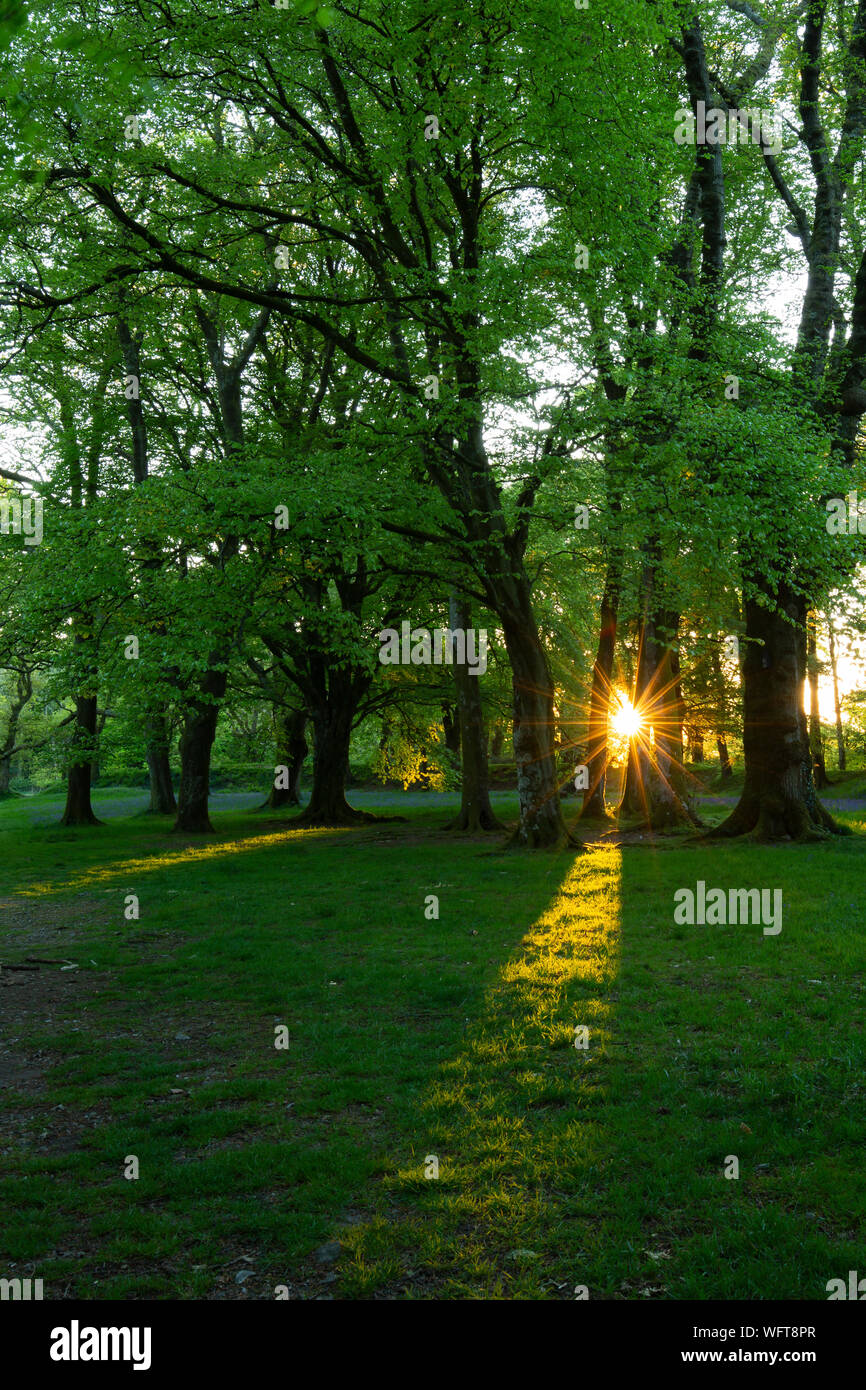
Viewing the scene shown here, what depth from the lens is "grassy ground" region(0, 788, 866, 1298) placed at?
4.74 metres

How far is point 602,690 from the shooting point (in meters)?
26.7

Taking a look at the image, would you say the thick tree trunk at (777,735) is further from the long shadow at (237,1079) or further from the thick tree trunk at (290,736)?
the thick tree trunk at (290,736)

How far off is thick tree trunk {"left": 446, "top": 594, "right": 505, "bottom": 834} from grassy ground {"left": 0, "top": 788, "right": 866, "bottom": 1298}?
11.9m

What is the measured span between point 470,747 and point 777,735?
31.1 ft

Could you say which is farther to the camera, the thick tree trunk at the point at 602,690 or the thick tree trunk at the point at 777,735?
the thick tree trunk at the point at 602,690

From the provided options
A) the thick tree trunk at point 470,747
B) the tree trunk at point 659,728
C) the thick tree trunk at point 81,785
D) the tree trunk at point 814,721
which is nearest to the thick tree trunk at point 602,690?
the tree trunk at point 659,728

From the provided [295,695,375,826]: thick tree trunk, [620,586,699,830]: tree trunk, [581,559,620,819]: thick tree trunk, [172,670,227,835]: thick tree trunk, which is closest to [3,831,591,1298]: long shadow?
[620,586,699,830]: tree trunk

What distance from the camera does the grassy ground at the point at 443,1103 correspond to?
15.6ft

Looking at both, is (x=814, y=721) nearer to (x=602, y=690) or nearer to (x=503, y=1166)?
(x=602, y=690)

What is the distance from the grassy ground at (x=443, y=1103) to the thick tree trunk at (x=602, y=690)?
11.9m

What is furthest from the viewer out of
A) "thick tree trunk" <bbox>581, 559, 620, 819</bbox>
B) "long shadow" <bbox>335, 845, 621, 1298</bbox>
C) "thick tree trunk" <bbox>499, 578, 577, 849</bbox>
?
"thick tree trunk" <bbox>581, 559, 620, 819</bbox>

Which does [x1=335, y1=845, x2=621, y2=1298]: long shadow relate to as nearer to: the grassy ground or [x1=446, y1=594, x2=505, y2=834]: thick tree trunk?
the grassy ground

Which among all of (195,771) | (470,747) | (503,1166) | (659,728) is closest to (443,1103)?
(503,1166)
